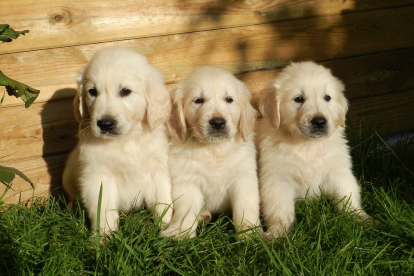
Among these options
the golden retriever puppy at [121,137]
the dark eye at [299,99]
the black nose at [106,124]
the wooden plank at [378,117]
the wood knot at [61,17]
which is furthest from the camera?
the wooden plank at [378,117]

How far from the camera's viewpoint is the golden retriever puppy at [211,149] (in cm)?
366

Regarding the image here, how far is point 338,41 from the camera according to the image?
187 inches

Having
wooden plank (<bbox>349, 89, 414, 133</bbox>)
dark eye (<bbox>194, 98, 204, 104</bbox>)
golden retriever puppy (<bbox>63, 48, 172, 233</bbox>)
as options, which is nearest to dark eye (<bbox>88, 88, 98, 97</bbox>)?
golden retriever puppy (<bbox>63, 48, 172, 233</bbox>)

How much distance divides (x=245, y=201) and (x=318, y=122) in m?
0.80

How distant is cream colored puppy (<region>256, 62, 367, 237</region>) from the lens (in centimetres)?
372

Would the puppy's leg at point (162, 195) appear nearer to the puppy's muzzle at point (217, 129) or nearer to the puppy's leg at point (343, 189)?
the puppy's muzzle at point (217, 129)

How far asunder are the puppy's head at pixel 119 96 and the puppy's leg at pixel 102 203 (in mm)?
382

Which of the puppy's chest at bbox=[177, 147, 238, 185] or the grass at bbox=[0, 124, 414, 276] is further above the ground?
the puppy's chest at bbox=[177, 147, 238, 185]

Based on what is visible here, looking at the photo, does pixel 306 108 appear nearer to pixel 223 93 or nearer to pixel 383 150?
pixel 223 93

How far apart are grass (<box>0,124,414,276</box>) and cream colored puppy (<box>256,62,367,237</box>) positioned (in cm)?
19

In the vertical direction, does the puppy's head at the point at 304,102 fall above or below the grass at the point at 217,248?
above

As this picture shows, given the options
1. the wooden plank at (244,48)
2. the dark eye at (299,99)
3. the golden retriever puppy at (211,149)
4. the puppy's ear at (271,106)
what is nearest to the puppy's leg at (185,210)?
the golden retriever puppy at (211,149)

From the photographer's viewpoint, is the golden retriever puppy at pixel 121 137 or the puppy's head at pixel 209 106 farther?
the puppy's head at pixel 209 106

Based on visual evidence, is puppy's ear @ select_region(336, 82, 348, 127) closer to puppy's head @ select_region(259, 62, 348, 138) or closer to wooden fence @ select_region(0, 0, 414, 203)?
puppy's head @ select_region(259, 62, 348, 138)
